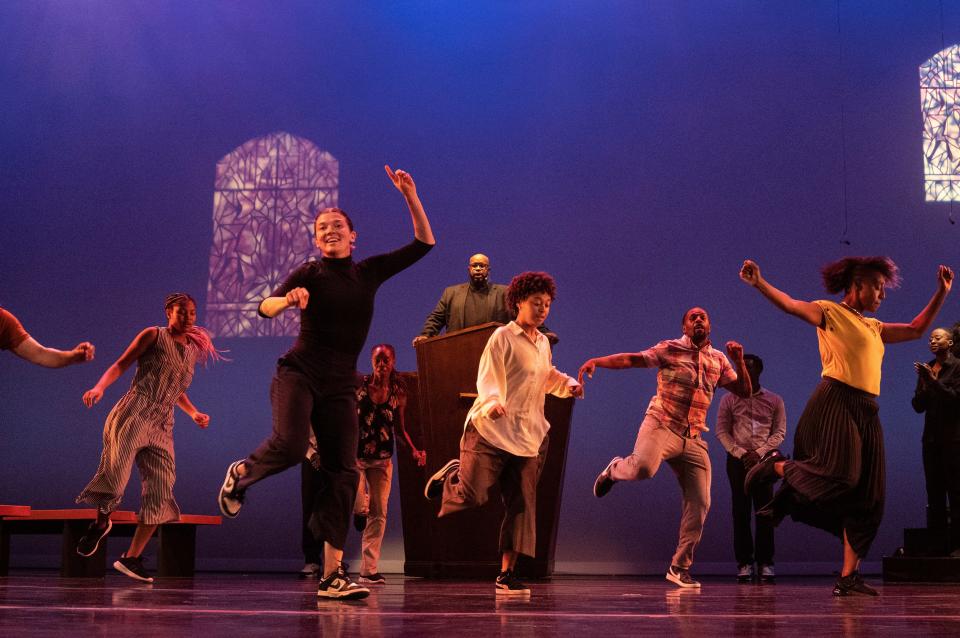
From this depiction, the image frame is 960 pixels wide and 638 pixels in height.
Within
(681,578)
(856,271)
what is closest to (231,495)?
(856,271)

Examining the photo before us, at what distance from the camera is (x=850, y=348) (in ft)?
15.6

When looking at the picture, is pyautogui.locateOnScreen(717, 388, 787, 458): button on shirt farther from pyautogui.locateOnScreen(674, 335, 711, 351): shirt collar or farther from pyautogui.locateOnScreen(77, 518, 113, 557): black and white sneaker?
pyautogui.locateOnScreen(77, 518, 113, 557): black and white sneaker

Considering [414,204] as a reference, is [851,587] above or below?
below

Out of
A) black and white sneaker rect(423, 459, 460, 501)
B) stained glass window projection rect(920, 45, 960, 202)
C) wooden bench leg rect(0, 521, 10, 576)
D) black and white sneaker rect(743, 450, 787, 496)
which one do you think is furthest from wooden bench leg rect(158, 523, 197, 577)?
stained glass window projection rect(920, 45, 960, 202)

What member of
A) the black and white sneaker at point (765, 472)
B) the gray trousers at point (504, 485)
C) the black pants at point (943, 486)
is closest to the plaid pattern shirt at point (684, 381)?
the black and white sneaker at point (765, 472)

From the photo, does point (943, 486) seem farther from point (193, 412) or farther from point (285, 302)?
point (285, 302)

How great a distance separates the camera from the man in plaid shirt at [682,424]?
6.24m

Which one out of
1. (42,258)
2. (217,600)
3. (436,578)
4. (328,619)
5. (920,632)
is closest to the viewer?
(920,632)

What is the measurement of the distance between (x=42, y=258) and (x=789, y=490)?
25.6ft

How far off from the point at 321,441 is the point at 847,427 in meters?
2.46

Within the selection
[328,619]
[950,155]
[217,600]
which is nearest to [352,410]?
[217,600]

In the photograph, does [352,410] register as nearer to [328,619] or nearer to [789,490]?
Result: [328,619]

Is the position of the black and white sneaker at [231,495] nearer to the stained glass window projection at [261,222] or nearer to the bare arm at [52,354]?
the bare arm at [52,354]

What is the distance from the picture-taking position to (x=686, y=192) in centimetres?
938
